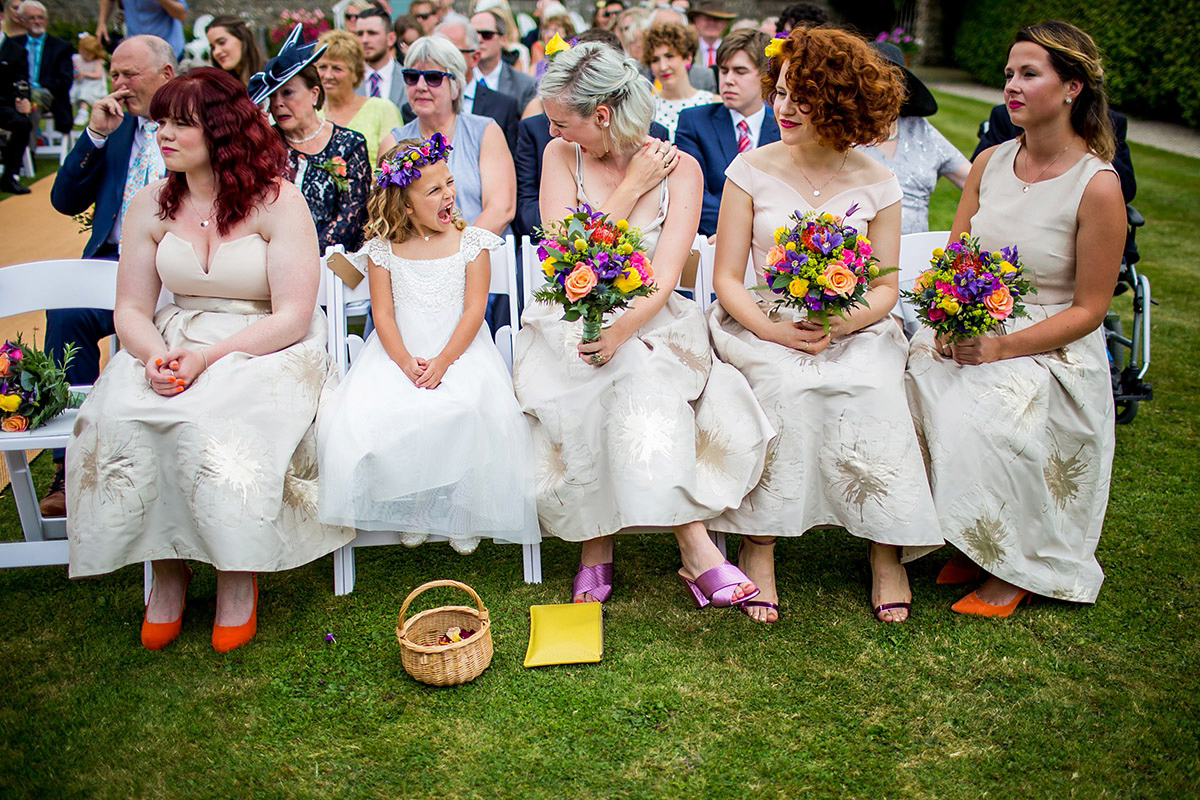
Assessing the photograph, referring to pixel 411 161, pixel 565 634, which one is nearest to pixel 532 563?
pixel 565 634

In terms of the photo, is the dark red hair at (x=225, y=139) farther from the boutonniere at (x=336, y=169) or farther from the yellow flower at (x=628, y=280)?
the yellow flower at (x=628, y=280)

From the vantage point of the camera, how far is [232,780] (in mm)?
2771

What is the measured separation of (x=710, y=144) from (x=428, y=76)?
1623 millimetres

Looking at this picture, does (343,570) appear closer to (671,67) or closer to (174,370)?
(174,370)

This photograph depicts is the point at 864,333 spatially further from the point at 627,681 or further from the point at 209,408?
the point at 209,408

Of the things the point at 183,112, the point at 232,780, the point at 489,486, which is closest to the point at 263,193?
the point at 183,112

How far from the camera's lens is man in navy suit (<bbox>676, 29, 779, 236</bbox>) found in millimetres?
5238

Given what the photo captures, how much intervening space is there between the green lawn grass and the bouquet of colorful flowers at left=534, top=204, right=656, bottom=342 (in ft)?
4.07

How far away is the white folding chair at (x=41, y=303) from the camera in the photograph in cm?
388

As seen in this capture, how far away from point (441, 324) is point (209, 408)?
102 centimetres

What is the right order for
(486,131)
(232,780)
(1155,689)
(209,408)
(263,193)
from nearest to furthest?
(232,780) < (1155,689) < (209,408) < (263,193) < (486,131)

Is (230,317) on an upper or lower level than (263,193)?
lower

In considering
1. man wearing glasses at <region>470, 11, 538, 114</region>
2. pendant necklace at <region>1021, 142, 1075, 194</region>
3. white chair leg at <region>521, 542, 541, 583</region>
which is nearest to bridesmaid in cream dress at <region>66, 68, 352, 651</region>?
white chair leg at <region>521, 542, 541, 583</region>

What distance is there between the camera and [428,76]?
5.09 metres
